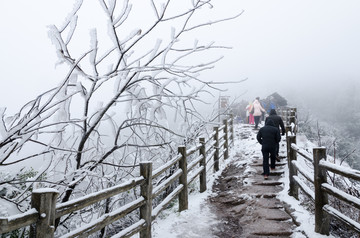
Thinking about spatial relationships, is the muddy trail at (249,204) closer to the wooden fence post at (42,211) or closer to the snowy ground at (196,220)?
the snowy ground at (196,220)

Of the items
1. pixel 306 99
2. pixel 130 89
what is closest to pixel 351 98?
pixel 306 99

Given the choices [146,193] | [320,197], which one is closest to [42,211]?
[146,193]

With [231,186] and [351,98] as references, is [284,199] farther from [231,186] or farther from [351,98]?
[351,98]

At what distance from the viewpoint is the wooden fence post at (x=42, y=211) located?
6.41 feet

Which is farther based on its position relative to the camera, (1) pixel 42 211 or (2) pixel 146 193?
(2) pixel 146 193

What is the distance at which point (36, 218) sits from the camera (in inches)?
76.0

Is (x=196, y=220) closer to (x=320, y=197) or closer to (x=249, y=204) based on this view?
(x=249, y=204)

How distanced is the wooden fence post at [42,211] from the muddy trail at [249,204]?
3.13m

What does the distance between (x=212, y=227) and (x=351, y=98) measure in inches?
2350

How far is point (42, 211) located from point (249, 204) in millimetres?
4733

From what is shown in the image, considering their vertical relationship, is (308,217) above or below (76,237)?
below

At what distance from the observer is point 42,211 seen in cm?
196

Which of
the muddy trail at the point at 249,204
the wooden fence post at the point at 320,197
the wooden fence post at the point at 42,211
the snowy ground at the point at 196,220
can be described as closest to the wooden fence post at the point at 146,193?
the snowy ground at the point at 196,220

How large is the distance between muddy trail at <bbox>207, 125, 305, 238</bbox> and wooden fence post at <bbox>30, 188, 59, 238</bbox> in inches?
123
